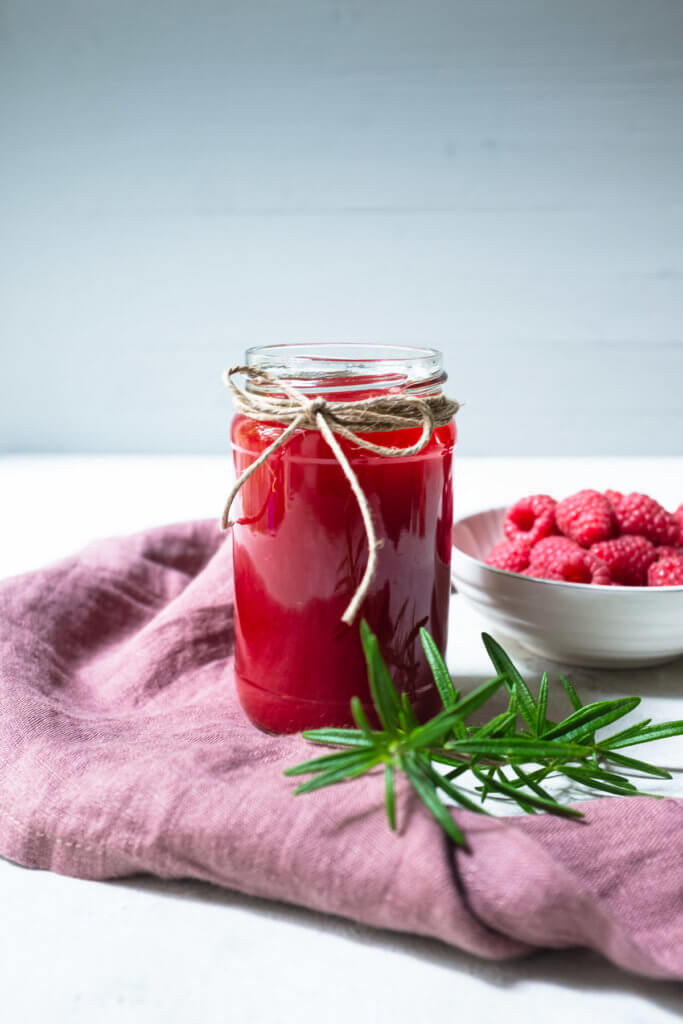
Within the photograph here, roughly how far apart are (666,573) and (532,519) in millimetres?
145

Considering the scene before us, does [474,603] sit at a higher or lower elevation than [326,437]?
lower

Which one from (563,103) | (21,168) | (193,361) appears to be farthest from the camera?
(193,361)

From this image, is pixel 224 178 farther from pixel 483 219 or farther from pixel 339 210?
pixel 483 219

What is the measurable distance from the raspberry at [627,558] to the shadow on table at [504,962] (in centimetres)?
36

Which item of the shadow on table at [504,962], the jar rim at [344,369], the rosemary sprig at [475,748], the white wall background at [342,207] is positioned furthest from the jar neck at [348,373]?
the white wall background at [342,207]

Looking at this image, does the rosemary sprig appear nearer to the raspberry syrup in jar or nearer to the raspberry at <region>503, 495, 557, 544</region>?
the raspberry syrup in jar

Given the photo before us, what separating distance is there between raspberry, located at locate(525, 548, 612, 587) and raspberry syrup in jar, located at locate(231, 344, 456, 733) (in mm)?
136

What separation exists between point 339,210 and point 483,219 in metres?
0.26

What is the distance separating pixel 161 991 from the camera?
0.46m

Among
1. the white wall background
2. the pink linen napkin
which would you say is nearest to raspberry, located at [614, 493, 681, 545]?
the pink linen napkin

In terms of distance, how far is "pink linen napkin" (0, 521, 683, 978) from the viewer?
1.51 ft

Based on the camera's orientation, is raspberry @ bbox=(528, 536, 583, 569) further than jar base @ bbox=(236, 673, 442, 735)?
Yes

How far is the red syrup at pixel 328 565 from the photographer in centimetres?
62

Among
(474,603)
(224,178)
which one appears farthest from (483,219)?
(474,603)
